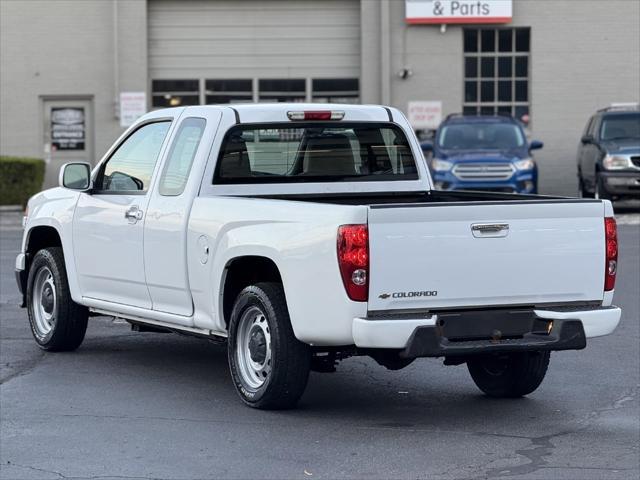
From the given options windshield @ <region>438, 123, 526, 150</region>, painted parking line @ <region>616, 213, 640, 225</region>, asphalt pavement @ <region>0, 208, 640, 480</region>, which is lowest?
asphalt pavement @ <region>0, 208, 640, 480</region>

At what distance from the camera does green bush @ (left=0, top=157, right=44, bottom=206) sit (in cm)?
2802

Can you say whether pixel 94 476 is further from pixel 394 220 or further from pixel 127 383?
pixel 127 383

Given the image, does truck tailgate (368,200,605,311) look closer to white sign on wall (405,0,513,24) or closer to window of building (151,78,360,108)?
white sign on wall (405,0,513,24)

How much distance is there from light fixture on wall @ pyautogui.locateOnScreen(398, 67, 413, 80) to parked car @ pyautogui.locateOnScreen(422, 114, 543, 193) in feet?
20.1

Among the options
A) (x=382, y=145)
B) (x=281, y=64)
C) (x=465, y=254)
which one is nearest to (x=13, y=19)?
(x=281, y=64)

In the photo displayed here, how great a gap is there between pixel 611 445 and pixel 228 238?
2533mm

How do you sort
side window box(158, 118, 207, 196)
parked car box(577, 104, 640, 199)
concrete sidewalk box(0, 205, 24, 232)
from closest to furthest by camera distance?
side window box(158, 118, 207, 196) → concrete sidewalk box(0, 205, 24, 232) → parked car box(577, 104, 640, 199)

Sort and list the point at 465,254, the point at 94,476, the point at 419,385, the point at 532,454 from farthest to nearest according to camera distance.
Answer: the point at 419,385
the point at 465,254
the point at 532,454
the point at 94,476

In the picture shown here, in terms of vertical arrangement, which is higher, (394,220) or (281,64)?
(281,64)

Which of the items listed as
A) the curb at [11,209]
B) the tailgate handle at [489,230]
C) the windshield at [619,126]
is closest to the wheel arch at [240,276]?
the tailgate handle at [489,230]

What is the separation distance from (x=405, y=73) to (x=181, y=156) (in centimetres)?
2286

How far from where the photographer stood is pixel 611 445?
7.34 metres

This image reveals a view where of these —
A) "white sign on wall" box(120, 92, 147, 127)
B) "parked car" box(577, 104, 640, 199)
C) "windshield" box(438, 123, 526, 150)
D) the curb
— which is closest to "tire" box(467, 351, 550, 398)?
"windshield" box(438, 123, 526, 150)

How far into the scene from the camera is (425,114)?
31797mm
